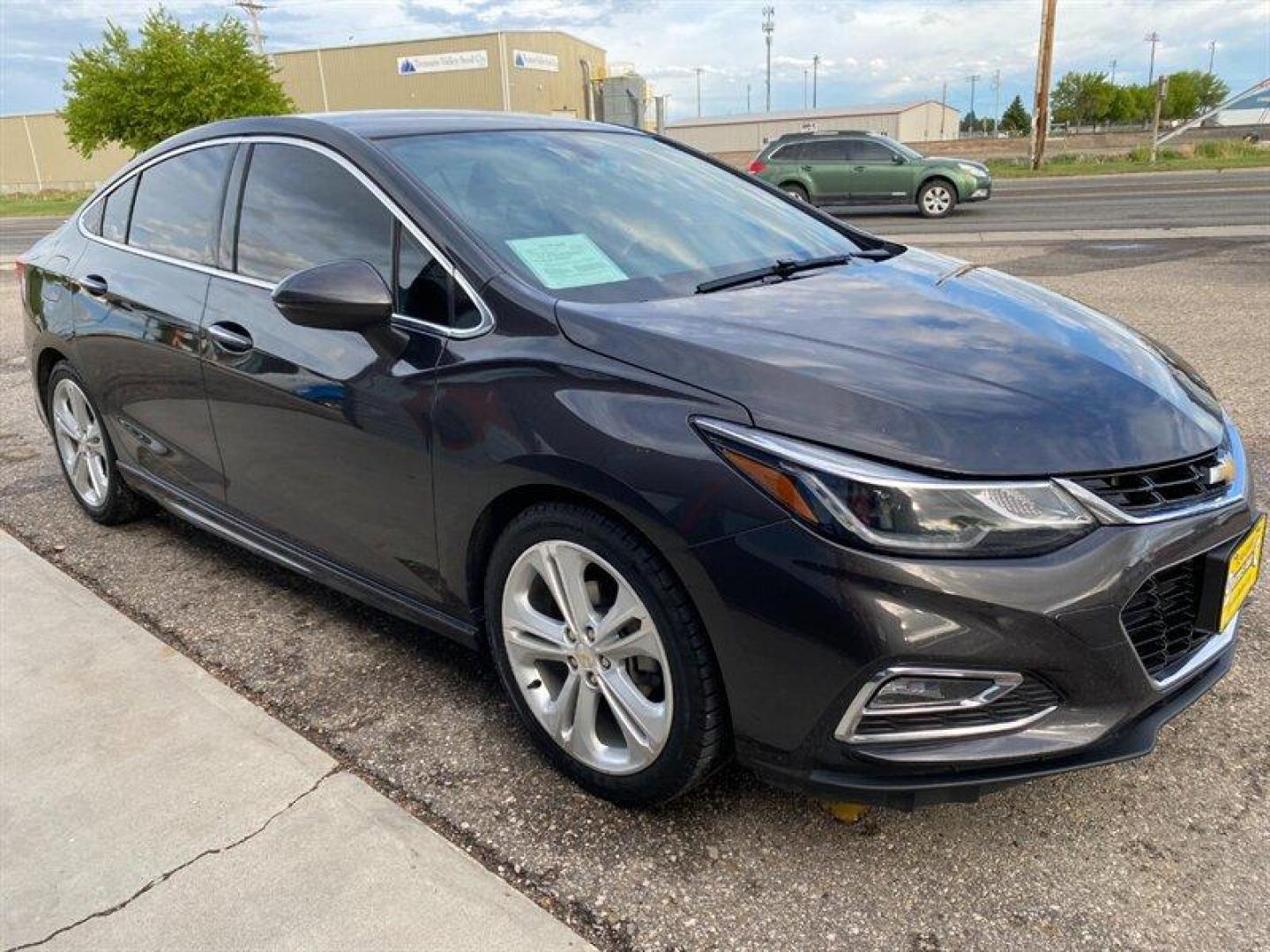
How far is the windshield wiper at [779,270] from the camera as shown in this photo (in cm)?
271

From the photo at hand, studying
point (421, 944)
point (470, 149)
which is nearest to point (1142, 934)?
point (421, 944)

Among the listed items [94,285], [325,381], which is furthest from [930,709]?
[94,285]

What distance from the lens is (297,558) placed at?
3.20 m


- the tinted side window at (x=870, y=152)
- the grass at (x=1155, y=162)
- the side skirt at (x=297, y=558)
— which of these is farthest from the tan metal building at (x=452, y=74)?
the side skirt at (x=297, y=558)

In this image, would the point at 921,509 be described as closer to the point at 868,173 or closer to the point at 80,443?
the point at 80,443

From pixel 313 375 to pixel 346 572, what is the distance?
589 millimetres

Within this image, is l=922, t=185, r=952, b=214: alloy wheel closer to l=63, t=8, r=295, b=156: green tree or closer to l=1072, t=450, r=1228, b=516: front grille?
l=1072, t=450, r=1228, b=516: front grille

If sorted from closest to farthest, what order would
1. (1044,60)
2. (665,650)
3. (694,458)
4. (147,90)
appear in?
1. (694,458)
2. (665,650)
3. (1044,60)
4. (147,90)

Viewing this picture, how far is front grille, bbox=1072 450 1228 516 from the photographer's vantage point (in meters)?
1.98

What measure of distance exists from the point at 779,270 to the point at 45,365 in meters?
3.39

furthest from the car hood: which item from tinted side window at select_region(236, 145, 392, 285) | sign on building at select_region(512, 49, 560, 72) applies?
sign on building at select_region(512, 49, 560, 72)

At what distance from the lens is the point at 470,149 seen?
300 centimetres

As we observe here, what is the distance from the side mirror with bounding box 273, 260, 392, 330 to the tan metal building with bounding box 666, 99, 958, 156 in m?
72.4

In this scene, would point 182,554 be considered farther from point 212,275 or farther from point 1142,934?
point 1142,934
